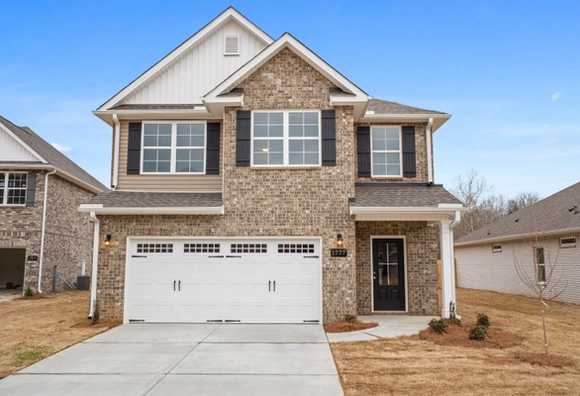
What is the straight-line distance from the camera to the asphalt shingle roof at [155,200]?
11773mm

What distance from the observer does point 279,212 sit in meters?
11.8

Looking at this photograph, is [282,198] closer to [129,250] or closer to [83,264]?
[129,250]

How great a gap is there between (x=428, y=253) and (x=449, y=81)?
12.4 m

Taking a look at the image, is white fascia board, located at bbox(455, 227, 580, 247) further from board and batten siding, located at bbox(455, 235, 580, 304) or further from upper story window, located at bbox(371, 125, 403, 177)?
upper story window, located at bbox(371, 125, 403, 177)

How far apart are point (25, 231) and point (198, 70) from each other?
10.9 m

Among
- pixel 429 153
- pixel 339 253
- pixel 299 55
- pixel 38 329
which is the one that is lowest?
pixel 38 329

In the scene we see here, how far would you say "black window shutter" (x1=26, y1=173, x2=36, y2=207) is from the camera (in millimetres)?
19203

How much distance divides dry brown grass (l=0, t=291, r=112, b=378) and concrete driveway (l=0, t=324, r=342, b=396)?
0.43 meters

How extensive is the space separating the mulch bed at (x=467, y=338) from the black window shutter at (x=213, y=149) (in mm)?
7200

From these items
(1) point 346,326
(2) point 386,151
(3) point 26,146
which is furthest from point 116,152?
(3) point 26,146

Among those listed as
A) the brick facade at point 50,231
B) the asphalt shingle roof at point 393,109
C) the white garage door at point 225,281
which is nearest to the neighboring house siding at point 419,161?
the asphalt shingle roof at point 393,109

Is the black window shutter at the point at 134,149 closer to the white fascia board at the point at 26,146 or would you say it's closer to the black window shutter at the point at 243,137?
the black window shutter at the point at 243,137

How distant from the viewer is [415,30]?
17.8 metres

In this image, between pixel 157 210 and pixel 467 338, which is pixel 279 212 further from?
pixel 467 338
